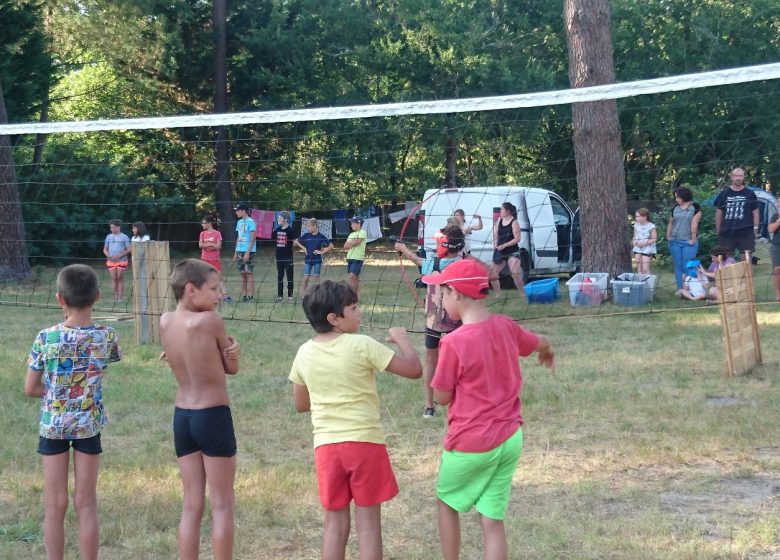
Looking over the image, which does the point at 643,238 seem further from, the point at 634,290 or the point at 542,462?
the point at 542,462

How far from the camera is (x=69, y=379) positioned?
12.2ft

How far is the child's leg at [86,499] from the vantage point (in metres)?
3.76

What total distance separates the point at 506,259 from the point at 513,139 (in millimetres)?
2147

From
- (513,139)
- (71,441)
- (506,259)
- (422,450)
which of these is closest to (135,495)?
(71,441)

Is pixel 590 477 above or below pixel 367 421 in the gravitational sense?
below

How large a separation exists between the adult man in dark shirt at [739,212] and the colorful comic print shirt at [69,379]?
7.37 metres

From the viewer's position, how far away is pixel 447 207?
15.3m

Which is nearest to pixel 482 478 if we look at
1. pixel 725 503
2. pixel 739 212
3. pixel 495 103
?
pixel 725 503

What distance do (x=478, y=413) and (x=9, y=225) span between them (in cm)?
1575

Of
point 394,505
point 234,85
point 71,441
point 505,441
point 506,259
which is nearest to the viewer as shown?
point 505,441

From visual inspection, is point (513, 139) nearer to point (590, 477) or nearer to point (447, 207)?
point (447, 207)

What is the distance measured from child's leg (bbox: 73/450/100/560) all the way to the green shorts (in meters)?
1.48

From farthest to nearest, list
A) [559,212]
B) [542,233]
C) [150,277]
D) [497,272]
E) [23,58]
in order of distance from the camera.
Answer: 1. [23,58]
2. [559,212]
3. [542,233]
4. [497,272]
5. [150,277]

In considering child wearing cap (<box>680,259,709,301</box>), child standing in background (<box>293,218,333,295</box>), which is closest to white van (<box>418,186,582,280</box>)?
child standing in background (<box>293,218,333,295</box>)
